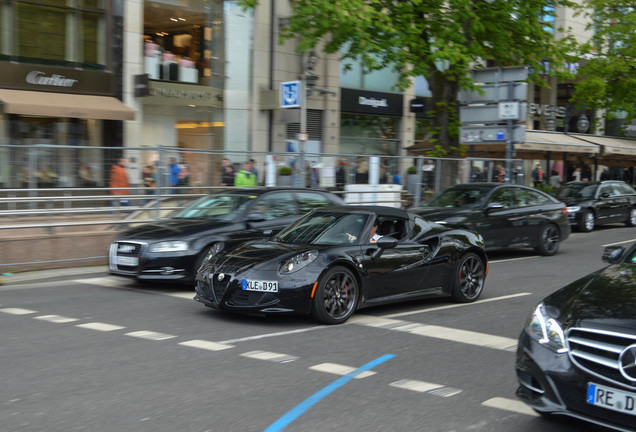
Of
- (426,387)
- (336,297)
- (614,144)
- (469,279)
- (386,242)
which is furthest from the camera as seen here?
(614,144)

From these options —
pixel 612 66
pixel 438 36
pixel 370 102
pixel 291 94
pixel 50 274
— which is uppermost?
pixel 612 66

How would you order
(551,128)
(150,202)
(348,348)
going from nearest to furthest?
1. (348,348)
2. (150,202)
3. (551,128)

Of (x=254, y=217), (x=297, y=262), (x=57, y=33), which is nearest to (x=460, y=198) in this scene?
(x=254, y=217)

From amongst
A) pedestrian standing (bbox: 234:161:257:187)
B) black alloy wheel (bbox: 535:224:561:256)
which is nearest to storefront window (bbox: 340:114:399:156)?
pedestrian standing (bbox: 234:161:257:187)

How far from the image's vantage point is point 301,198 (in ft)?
39.1

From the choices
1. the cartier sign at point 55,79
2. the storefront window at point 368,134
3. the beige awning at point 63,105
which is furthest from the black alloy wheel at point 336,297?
the storefront window at point 368,134

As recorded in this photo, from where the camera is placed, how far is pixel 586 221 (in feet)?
70.6

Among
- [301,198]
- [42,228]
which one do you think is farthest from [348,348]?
[42,228]

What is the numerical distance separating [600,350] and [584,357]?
0.10 m

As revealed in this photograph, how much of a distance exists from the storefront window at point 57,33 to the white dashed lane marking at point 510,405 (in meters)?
17.4

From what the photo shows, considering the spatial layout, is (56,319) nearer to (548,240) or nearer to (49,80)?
(548,240)

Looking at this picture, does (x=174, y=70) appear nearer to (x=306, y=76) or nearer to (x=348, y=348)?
(x=306, y=76)

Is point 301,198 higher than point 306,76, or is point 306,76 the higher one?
point 306,76

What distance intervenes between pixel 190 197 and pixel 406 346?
26.1ft
